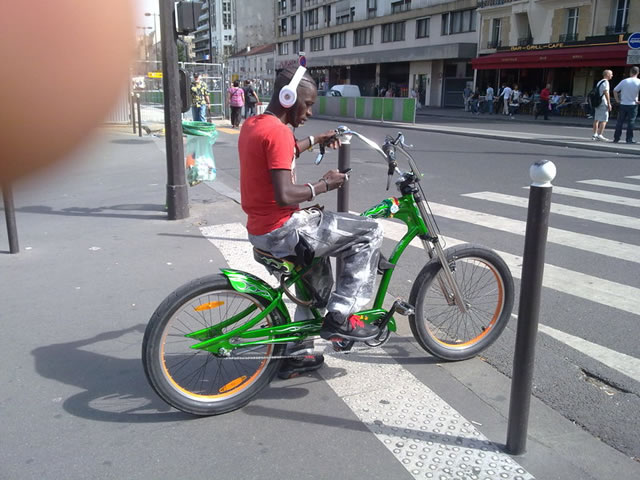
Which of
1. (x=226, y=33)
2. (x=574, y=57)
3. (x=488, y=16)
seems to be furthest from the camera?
(x=226, y=33)

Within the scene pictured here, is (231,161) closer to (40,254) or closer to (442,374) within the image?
(40,254)

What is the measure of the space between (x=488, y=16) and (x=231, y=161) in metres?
33.1

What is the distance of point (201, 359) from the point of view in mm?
3496

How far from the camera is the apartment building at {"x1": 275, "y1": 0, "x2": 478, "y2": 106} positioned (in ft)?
143

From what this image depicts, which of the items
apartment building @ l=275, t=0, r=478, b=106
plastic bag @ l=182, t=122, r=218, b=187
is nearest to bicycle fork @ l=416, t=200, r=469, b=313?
plastic bag @ l=182, t=122, r=218, b=187

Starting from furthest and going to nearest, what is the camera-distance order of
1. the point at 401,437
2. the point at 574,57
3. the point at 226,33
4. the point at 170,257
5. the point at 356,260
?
the point at 226,33 → the point at 574,57 → the point at 170,257 → the point at 356,260 → the point at 401,437

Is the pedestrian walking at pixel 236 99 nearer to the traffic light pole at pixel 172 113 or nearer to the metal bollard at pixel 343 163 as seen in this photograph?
the traffic light pole at pixel 172 113

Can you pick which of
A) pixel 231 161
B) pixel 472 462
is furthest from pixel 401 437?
pixel 231 161

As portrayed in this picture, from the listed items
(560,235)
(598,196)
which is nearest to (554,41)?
(598,196)

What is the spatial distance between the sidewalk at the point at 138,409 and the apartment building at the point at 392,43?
3320 cm

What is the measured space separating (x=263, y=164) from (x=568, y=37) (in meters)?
36.1

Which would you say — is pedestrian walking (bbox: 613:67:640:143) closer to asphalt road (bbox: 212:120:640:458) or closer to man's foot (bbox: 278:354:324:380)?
asphalt road (bbox: 212:120:640:458)

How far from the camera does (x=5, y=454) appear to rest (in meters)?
2.66

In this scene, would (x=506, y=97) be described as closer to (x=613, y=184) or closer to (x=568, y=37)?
(x=568, y=37)
